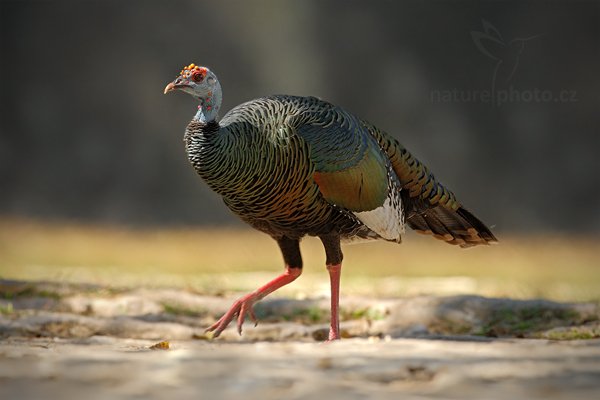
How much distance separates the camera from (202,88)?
3.82m

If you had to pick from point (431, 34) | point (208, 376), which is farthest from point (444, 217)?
point (431, 34)

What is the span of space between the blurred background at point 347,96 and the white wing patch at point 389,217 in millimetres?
3401

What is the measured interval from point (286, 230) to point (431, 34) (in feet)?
14.7

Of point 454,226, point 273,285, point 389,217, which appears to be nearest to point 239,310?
point 273,285

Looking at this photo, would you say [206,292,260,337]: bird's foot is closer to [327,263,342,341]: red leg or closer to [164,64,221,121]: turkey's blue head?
[327,263,342,341]: red leg

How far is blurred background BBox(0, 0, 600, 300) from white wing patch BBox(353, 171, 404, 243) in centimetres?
340

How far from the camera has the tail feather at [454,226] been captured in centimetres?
450

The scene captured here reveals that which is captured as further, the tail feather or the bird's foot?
the tail feather

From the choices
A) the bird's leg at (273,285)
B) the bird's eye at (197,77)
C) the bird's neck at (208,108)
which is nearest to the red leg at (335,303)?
the bird's leg at (273,285)

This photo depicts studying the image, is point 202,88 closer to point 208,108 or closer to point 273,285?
point 208,108

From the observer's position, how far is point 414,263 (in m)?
7.16

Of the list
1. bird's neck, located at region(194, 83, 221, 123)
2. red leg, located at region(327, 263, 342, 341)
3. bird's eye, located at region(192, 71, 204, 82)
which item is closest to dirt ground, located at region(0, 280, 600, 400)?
red leg, located at region(327, 263, 342, 341)

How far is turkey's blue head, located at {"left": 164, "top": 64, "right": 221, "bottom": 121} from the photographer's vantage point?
3.75 m

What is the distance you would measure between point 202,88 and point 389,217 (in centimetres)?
101
